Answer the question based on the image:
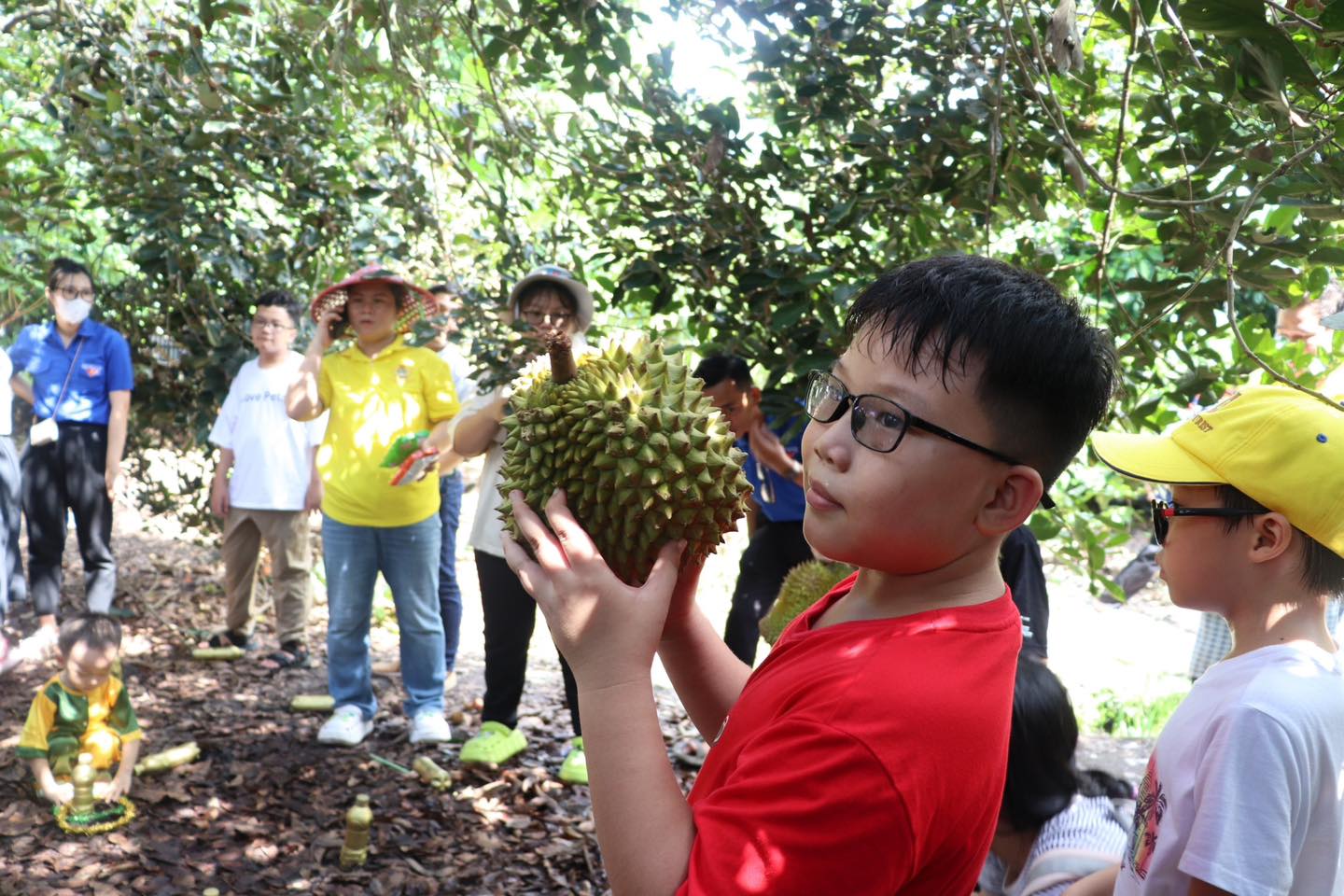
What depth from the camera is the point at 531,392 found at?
153 centimetres

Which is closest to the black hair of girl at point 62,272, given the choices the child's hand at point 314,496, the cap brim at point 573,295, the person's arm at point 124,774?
the child's hand at point 314,496

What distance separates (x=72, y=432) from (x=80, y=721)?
92.8 inches

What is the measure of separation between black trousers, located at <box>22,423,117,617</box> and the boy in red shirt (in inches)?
208

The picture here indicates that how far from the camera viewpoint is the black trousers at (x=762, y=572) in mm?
4188

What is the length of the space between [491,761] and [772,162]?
262 centimetres

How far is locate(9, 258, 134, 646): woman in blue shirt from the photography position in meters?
5.60

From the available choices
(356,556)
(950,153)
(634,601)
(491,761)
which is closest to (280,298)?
(356,556)

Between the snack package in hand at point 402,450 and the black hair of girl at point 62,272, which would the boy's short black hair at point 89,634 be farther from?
the black hair of girl at point 62,272

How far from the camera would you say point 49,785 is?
378 centimetres

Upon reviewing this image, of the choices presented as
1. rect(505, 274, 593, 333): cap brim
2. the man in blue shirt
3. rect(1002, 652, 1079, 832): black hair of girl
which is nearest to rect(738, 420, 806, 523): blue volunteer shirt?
the man in blue shirt

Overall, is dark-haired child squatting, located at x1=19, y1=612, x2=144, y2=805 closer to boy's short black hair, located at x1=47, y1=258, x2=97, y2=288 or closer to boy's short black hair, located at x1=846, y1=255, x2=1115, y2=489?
boy's short black hair, located at x1=47, y1=258, x2=97, y2=288

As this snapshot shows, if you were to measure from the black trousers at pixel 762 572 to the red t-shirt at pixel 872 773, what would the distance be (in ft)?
9.77

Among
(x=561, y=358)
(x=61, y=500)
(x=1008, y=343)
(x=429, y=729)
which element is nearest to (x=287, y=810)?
(x=429, y=729)

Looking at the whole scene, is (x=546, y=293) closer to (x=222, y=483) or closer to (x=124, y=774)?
(x=124, y=774)
